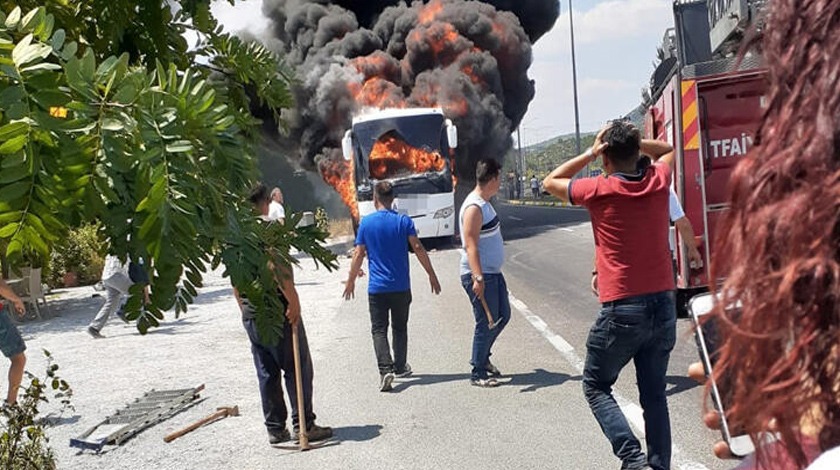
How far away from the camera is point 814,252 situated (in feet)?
3.02

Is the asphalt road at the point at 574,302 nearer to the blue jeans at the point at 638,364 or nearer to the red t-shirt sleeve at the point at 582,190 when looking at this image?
the blue jeans at the point at 638,364

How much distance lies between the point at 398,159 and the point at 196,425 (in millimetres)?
15894

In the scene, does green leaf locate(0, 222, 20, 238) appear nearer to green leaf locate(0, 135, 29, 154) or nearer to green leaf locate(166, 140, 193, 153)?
green leaf locate(0, 135, 29, 154)

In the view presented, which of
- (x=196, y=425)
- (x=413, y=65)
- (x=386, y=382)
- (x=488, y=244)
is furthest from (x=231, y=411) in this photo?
(x=413, y=65)

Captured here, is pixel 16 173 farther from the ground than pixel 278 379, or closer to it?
farther from the ground

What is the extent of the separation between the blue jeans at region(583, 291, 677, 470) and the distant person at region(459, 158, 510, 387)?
2.73 meters

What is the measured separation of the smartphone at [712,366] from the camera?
4.04 ft

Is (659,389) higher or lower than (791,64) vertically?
lower

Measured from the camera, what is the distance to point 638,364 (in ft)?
14.5

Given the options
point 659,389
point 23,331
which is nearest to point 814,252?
point 659,389

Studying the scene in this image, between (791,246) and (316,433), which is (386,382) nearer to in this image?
(316,433)

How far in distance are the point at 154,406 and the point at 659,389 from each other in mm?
4359

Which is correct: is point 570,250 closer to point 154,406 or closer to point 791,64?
point 154,406

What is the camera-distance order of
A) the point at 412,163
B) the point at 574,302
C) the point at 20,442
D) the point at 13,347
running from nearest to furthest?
the point at 20,442 → the point at 13,347 → the point at 574,302 → the point at 412,163
